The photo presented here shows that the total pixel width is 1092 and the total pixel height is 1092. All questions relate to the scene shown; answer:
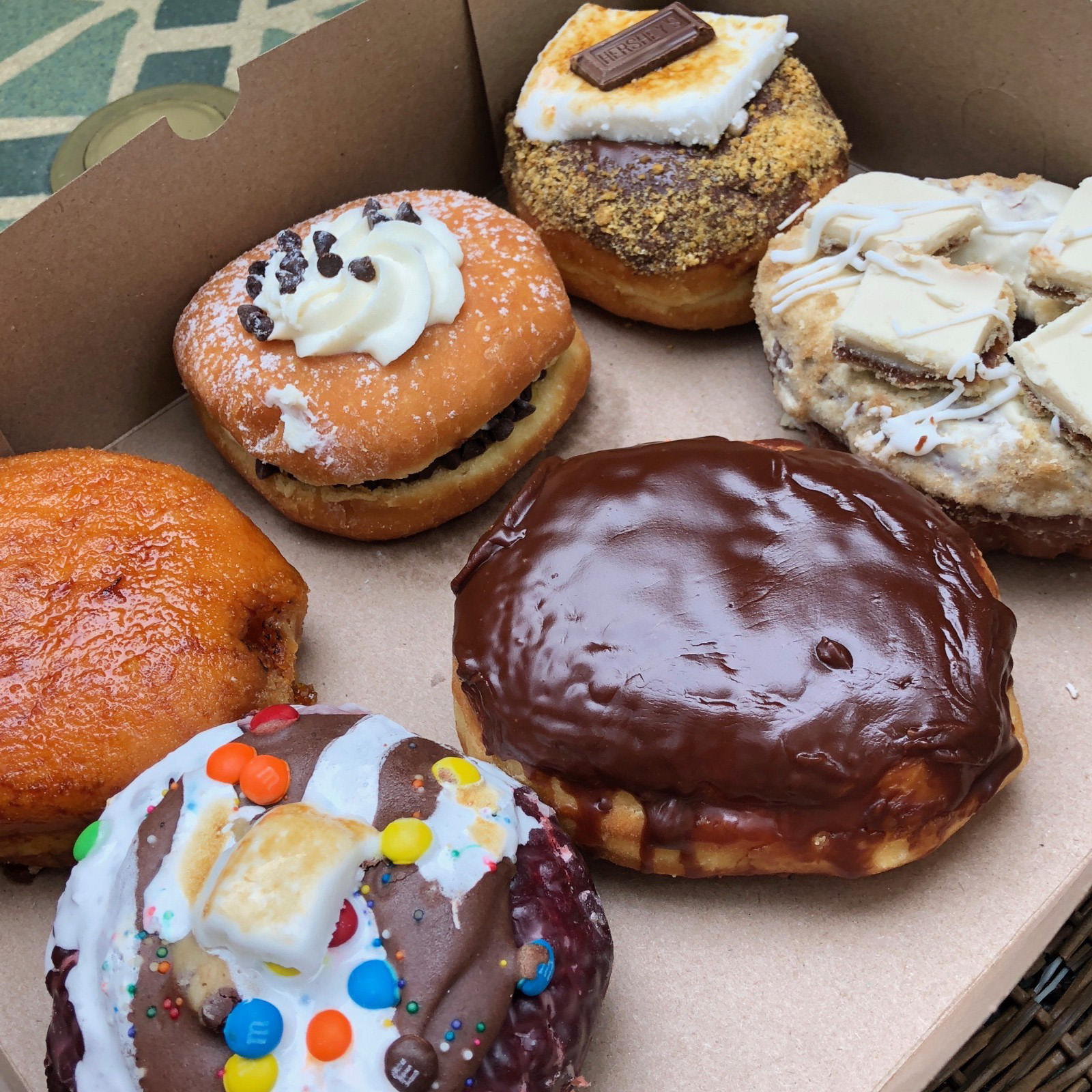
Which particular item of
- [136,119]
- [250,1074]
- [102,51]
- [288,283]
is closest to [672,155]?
[288,283]

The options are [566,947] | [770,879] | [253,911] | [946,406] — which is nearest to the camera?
[253,911]

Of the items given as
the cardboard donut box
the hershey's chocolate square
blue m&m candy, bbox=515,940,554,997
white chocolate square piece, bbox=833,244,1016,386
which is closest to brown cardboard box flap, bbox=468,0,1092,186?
the cardboard donut box

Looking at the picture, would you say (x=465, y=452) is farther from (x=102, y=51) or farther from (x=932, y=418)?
(x=102, y=51)

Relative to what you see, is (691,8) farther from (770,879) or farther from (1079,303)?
(770,879)

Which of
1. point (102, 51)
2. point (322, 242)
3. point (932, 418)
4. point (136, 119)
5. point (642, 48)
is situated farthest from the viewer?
point (102, 51)

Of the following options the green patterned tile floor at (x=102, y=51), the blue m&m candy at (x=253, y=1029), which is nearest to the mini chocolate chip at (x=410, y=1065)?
the blue m&m candy at (x=253, y=1029)

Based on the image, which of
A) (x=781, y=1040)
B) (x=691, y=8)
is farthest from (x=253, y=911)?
(x=691, y=8)

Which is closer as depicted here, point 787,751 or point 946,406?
point 787,751

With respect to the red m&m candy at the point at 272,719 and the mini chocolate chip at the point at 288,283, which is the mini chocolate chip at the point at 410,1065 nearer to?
the red m&m candy at the point at 272,719
